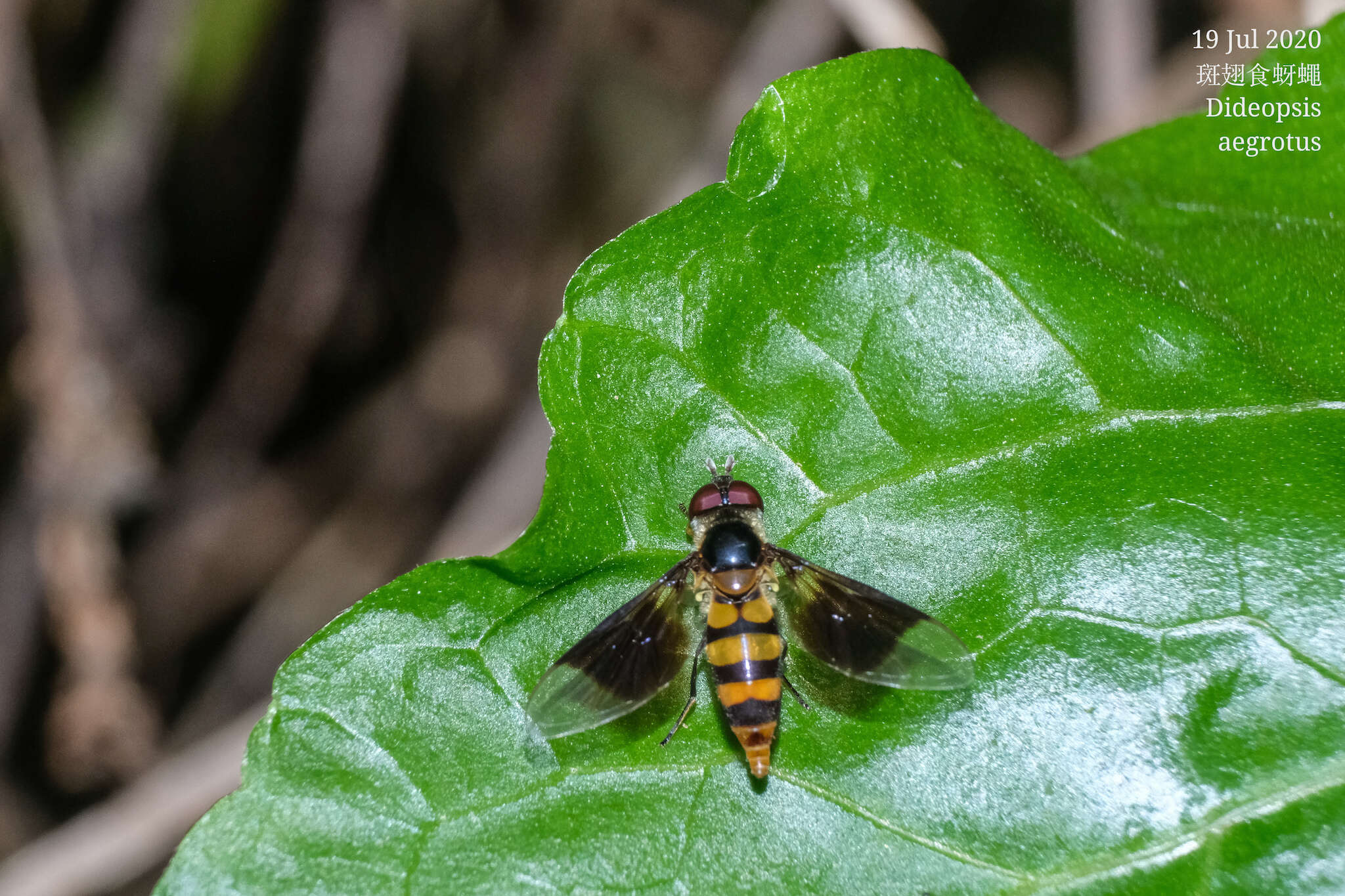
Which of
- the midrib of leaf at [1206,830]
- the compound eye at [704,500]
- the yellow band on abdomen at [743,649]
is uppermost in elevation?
the compound eye at [704,500]

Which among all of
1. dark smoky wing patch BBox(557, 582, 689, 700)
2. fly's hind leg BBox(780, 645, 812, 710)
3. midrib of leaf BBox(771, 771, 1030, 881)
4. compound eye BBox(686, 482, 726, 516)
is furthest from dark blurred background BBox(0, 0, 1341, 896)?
midrib of leaf BBox(771, 771, 1030, 881)

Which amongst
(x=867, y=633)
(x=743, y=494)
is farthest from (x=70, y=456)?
(x=867, y=633)

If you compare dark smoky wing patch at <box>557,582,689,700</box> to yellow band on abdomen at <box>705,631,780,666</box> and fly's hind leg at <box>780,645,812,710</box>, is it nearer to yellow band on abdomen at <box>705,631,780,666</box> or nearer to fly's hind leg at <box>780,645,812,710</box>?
yellow band on abdomen at <box>705,631,780,666</box>

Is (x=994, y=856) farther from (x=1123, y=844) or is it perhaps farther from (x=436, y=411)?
(x=436, y=411)

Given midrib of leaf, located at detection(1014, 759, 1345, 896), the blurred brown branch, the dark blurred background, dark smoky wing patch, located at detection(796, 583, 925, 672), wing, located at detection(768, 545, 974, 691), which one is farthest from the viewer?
the dark blurred background

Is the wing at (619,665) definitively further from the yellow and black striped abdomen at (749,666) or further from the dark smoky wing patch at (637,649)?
the yellow and black striped abdomen at (749,666)

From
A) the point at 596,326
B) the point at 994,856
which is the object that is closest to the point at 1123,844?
the point at 994,856

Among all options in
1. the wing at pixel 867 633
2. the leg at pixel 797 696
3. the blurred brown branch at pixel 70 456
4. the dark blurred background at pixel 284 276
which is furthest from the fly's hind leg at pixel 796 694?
the blurred brown branch at pixel 70 456
